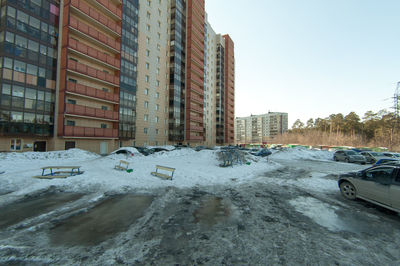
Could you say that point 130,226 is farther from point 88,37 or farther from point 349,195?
point 88,37

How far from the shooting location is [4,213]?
5.34 metres

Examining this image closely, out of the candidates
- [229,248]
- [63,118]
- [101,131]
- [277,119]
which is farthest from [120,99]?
[277,119]

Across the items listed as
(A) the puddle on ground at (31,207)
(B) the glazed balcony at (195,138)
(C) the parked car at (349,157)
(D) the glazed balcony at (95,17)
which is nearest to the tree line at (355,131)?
(C) the parked car at (349,157)

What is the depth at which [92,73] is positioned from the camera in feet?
81.9

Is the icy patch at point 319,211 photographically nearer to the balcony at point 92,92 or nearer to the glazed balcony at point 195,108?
the balcony at point 92,92

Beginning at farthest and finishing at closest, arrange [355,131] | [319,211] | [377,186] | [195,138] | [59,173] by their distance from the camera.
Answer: [355,131], [195,138], [59,173], [377,186], [319,211]

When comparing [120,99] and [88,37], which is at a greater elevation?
[88,37]

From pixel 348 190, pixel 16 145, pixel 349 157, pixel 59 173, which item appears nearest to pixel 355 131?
pixel 349 157

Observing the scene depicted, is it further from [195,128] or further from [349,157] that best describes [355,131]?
[195,128]

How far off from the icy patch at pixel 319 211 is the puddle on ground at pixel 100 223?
17.9 ft

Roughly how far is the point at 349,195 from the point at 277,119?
160936 millimetres

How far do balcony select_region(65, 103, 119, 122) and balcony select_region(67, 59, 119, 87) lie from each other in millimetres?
4700

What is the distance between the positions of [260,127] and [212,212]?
6713 inches

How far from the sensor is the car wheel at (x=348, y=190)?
7.09 metres
